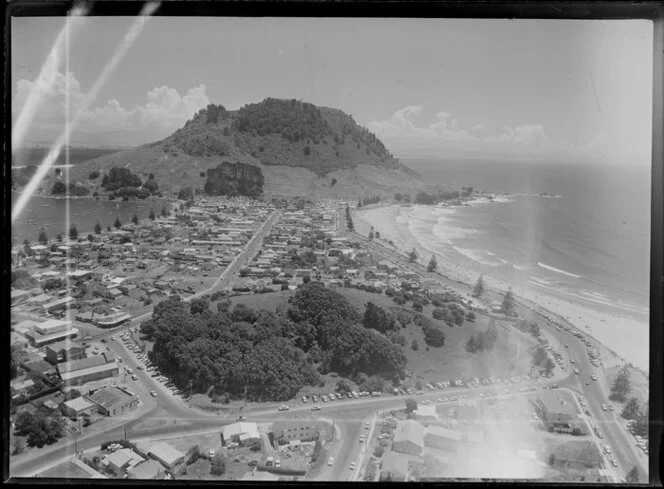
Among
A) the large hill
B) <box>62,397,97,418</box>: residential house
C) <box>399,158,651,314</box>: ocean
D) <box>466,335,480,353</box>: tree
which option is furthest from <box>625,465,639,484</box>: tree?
<box>62,397,97,418</box>: residential house

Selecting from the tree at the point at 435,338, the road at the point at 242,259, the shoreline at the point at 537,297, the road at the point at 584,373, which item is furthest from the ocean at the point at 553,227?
the road at the point at 242,259

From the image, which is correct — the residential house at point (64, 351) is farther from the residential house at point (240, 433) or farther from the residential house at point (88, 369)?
the residential house at point (240, 433)

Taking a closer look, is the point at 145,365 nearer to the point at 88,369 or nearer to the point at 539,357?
the point at 88,369

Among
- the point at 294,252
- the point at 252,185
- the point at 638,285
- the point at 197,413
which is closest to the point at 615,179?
the point at 638,285

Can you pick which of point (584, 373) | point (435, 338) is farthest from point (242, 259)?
point (584, 373)

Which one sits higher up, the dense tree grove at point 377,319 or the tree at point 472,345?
the dense tree grove at point 377,319

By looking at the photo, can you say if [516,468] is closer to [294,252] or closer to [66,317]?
[294,252]
